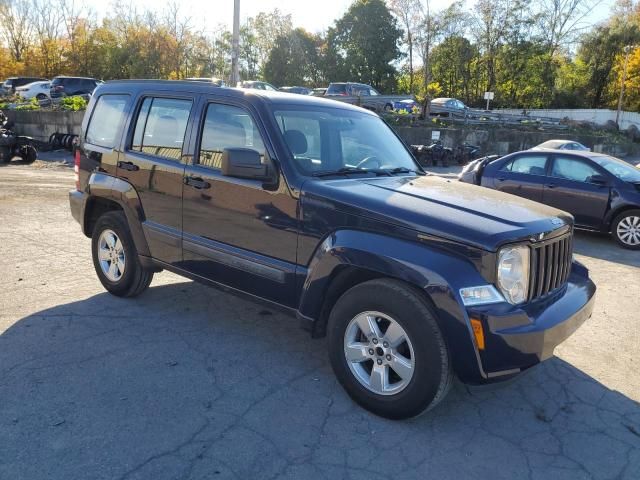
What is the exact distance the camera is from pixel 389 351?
3.20 metres

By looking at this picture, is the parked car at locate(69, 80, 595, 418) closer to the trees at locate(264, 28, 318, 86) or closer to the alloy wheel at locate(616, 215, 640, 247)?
the alloy wheel at locate(616, 215, 640, 247)

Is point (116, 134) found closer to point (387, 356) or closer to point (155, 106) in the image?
point (155, 106)

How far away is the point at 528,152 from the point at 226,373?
7.71m

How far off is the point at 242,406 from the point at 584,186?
7.44m

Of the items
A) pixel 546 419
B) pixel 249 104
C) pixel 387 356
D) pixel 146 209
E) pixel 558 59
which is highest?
pixel 558 59

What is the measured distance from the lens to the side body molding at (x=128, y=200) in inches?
185

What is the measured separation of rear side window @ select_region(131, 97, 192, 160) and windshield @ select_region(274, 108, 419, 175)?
3.18ft

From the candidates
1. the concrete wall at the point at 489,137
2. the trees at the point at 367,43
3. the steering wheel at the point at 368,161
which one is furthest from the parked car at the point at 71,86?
the trees at the point at 367,43

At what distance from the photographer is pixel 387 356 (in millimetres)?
3223

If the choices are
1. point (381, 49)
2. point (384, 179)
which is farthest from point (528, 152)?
point (381, 49)

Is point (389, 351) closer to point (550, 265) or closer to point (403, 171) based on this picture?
point (550, 265)

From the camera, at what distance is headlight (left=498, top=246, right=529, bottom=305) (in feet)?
9.75

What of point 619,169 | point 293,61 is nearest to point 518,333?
point 619,169

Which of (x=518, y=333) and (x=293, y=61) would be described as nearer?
(x=518, y=333)
